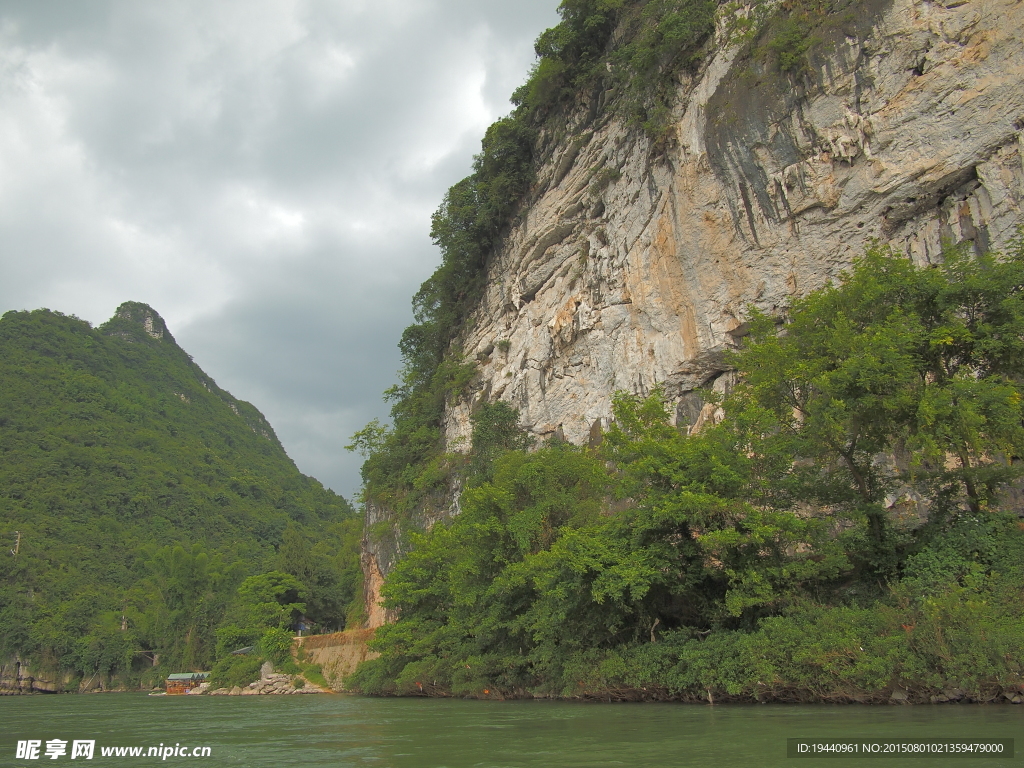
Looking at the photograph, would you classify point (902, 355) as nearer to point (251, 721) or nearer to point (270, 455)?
point (251, 721)

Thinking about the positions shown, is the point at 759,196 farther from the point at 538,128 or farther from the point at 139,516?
the point at 139,516

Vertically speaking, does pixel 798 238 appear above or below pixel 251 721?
above

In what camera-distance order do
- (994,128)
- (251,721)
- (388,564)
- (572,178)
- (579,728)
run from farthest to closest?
(388,564) < (572,178) < (994,128) < (251,721) < (579,728)

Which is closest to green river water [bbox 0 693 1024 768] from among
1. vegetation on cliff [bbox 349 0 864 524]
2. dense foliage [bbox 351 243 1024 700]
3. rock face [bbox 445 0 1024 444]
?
dense foliage [bbox 351 243 1024 700]

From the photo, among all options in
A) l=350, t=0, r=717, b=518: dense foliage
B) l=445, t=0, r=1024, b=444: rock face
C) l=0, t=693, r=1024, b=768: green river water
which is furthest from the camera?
l=350, t=0, r=717, b=518: dense foliage

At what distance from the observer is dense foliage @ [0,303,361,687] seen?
161ft

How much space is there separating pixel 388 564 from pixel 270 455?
95.6 metres

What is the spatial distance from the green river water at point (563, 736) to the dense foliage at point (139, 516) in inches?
1187

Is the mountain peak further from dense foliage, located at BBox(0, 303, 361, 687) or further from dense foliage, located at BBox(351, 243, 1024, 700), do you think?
dense foliage, located at BBox(351, 243, 1024, 700)

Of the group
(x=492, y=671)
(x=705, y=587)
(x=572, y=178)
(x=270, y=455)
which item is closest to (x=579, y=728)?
(x=705, y=587)

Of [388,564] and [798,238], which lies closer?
[798,238]

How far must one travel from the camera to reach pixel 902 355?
12.0 m

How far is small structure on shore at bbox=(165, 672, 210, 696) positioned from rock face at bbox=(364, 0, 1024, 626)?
89.8 ft

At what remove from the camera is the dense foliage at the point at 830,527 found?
432 inches
